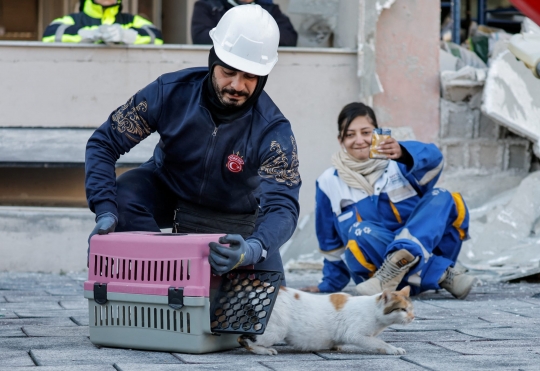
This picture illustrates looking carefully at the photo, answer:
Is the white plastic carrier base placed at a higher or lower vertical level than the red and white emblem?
lower

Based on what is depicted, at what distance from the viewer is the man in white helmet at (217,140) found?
3.51 meters

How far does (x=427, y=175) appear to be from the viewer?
495 cm

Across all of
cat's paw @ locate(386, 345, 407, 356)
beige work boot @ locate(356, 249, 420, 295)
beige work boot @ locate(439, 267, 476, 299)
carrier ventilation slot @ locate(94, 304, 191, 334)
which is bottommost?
beige work boot @ locate(439, 267, 476, 299)

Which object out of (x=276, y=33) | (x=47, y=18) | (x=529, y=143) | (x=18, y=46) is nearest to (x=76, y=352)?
(x=276, y=33)

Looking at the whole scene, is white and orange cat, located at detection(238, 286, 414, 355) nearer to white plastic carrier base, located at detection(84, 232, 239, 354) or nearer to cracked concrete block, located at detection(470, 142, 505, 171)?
white plastic carrier base, located at detection(84, 232, 239, 354)

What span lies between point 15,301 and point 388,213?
2046mm

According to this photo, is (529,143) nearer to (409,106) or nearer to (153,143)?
(409,106)

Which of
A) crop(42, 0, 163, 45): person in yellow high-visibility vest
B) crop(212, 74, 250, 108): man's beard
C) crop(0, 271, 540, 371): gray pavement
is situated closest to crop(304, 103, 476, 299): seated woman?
crop(0, 271, 540, 371): gray pavement

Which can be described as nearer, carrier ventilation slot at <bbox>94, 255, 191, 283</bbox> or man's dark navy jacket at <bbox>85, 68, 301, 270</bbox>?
carrier ventilation slot at <bbox>94, 255, 191, 283</bbox>

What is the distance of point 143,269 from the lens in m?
3.25

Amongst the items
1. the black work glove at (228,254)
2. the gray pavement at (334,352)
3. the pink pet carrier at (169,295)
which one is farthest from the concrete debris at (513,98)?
the black work glove at (228,254)

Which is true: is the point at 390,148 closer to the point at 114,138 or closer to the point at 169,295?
the point at 114,138

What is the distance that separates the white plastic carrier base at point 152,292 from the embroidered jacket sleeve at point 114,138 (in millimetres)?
298

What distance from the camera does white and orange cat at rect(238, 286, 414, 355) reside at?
3.40 metres
